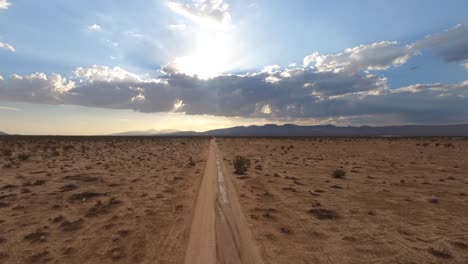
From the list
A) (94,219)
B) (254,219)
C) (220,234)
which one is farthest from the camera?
(94,219)

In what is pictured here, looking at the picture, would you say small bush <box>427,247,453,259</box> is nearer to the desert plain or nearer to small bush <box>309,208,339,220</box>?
the desert plain

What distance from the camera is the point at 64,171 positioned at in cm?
1852

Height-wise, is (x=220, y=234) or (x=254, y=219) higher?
(x=220, y=234)

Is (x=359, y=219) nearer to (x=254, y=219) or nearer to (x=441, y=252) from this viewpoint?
(x=441, y=252)

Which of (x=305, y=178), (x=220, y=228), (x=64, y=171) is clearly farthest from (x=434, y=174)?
(x=64, y=171)

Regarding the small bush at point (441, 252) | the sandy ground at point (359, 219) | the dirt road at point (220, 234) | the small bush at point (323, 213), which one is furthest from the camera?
the small bush at point (323, 213)

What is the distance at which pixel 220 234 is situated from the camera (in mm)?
7258

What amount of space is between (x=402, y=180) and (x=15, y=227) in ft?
57.0

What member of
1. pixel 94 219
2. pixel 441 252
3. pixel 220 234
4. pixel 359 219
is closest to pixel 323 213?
pixel 359 219

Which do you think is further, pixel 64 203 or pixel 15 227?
pixel 64 203

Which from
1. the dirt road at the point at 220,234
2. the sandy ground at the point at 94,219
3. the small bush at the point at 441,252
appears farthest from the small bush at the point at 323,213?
the sandy ground at the point at 94,219

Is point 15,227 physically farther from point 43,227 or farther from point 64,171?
point 64,171

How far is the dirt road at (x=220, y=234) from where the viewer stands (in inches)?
238

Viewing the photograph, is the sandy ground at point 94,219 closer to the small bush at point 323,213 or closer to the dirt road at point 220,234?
the dirt road at point 220,234
